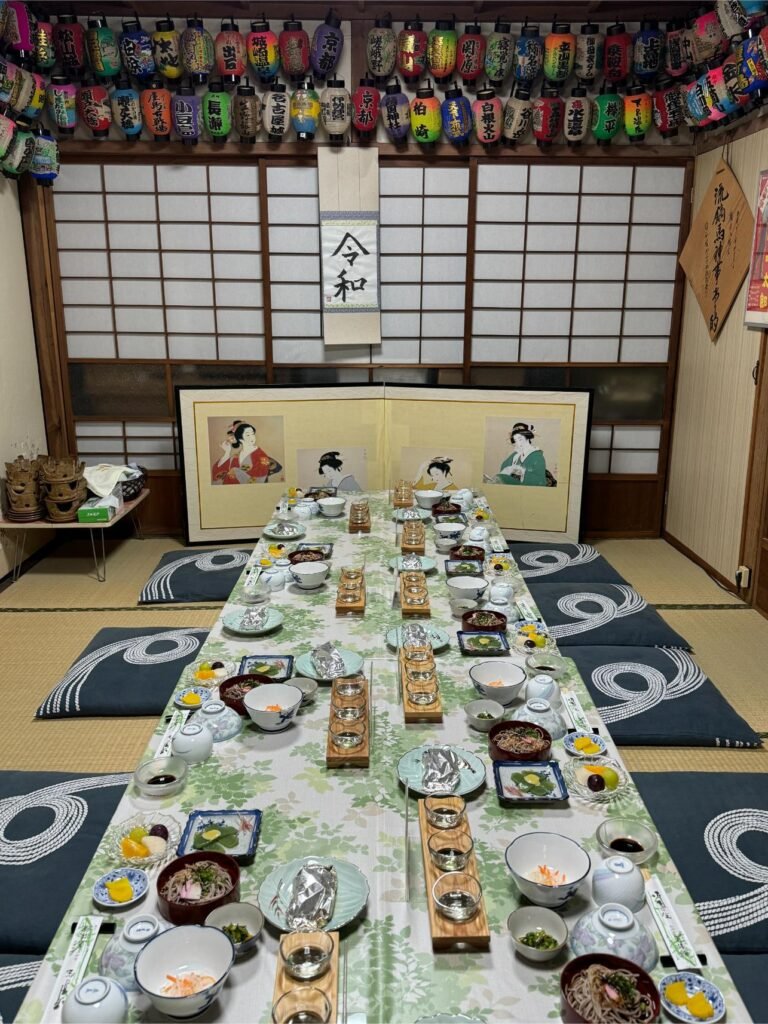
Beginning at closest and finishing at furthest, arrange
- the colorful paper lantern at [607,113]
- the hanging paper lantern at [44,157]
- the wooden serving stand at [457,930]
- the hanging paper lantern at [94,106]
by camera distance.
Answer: the wooden serving stand at [457,930] → the hanging paper lantern at [44,157] → the hanging paper lantern at [94,106] → the colorful paper lantern at [607,113]

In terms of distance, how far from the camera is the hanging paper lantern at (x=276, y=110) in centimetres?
575

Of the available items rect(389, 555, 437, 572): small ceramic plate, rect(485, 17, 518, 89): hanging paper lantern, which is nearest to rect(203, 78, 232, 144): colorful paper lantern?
rect(485, 17, 518, 89): hanging paper lantern

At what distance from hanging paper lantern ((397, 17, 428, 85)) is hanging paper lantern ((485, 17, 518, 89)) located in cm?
44

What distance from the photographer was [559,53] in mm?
5625

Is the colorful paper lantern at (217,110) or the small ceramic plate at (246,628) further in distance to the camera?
the colorful paper lantern at (217,110)

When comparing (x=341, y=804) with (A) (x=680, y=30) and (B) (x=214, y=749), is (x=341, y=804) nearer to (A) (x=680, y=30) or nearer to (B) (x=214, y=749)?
(B) (x=214, y=749)

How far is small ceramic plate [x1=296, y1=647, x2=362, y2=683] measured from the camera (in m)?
2.58

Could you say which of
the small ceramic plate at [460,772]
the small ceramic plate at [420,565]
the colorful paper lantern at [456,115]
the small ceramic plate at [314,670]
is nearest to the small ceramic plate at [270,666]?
the small ceramic plate at [314,670]

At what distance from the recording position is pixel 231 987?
1.49m

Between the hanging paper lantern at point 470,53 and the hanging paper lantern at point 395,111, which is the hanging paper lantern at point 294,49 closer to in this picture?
the hanging paper lantern at point 395,111

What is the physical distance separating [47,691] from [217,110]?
4.01 m

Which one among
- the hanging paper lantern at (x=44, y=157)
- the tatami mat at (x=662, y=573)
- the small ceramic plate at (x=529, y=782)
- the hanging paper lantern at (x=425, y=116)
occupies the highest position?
the hanging paper lantern at (x=425, y=116)

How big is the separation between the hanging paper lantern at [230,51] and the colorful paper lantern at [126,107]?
1.99 ft

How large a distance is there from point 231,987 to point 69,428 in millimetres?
5567
